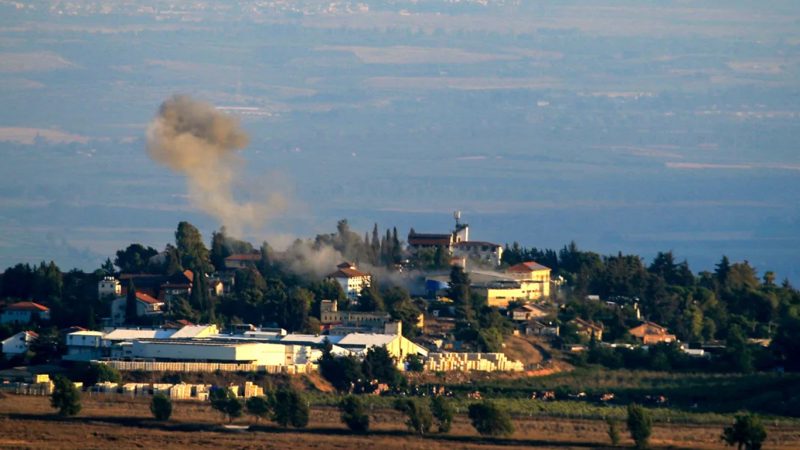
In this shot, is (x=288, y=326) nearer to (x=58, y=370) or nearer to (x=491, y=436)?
(x=58, y=370)

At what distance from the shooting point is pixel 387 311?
142 meters

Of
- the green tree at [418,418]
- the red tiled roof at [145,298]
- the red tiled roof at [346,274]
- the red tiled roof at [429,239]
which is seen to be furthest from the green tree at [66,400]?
the red tiled roof at [429,239]

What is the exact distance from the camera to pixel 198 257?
510ft

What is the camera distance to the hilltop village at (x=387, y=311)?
128625 millimetres

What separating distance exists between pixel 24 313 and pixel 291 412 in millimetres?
35193

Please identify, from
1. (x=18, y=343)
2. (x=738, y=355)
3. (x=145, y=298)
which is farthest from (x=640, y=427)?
(x=145, y=298)

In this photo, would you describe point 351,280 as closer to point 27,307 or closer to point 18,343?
point 27,307

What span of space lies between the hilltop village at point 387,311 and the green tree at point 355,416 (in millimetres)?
14544

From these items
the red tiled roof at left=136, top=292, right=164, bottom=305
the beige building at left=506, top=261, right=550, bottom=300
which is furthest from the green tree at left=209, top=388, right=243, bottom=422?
the beige building at left=506, top=261, right=550, bottom=300

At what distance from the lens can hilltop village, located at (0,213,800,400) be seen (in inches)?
5064

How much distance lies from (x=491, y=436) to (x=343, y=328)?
31818mm

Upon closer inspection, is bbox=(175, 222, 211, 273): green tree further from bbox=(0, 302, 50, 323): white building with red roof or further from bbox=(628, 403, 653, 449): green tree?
bbox=(628, 403, 653, 449): green tree

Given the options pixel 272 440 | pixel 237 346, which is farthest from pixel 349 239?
pixel 272 440

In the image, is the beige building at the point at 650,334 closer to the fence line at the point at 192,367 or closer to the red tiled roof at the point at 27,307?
the fence line at the point at 192,367
